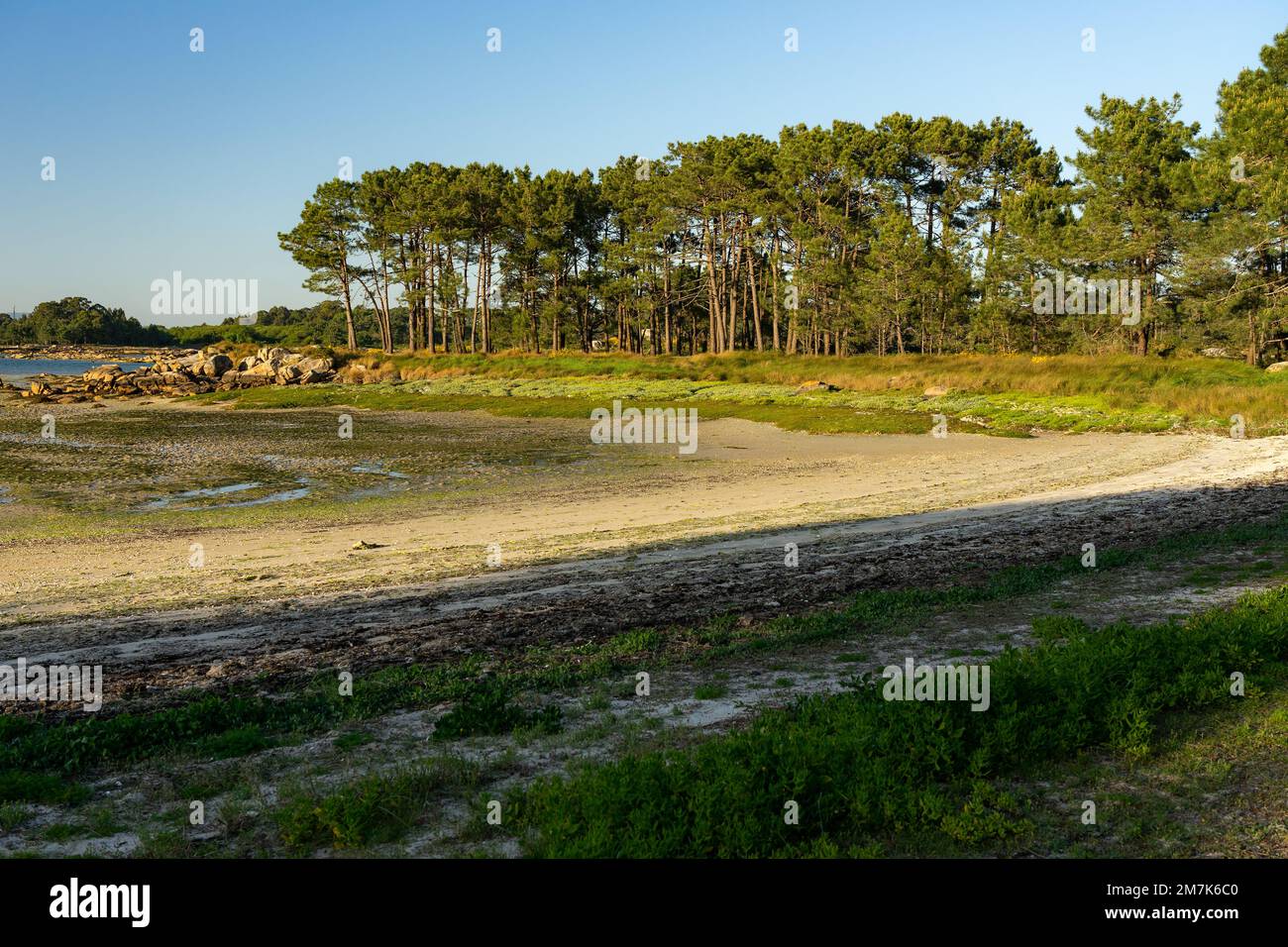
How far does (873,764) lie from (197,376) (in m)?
93.9

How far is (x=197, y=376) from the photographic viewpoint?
88312 millimetres

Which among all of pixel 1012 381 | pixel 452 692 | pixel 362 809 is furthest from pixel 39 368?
pixel 362 809

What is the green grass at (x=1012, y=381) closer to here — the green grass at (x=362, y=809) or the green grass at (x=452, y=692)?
the green grass at (x=452, y=692)

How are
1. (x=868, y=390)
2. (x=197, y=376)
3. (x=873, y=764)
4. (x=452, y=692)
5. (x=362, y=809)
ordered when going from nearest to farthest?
(x=362, y=809), (x=873, y=764), (x=452, y=692), (x=868, y=390), (x=197, y=376)

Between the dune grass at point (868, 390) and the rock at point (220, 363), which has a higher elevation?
the rock at point (220, 363)

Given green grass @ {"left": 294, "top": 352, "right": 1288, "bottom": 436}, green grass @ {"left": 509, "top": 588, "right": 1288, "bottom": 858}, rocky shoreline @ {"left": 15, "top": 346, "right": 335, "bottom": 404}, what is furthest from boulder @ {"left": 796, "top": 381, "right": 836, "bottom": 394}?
green grass @ {"left": 509, "top": 588, "right": 1288, "bottom": 858}

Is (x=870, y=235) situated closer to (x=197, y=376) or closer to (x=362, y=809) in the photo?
(x=197, y=376)

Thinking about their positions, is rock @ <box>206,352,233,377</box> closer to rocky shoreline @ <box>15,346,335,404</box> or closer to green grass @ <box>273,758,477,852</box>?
rocky shoreline @ <box>15,346,335,404</box>

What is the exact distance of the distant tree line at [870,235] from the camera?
169ft

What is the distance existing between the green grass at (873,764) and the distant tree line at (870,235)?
47.5 metres

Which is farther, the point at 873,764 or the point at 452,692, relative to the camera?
the point at 452,692

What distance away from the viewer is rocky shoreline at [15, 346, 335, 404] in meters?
80.2

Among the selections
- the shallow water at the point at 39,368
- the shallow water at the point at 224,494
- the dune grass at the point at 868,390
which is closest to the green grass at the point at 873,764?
the shallow water at the point at 224,494
